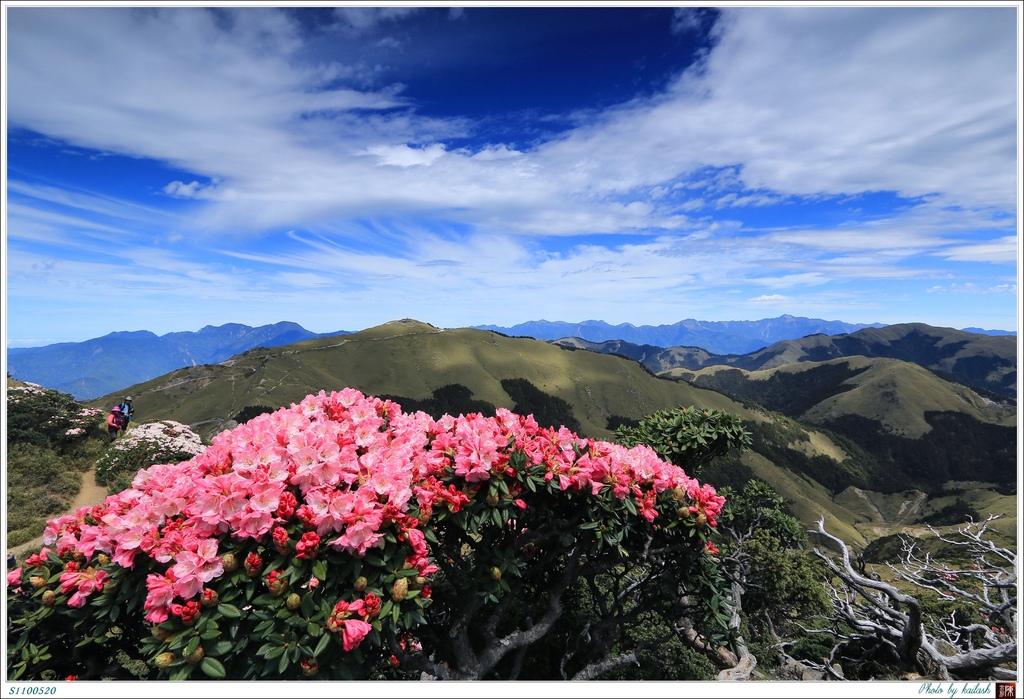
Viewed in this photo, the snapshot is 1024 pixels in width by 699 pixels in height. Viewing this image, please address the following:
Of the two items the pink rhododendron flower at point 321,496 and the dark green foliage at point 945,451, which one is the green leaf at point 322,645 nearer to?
the pink rhododendron flower at point 321,496

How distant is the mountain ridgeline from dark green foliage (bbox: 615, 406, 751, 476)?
11082 cm

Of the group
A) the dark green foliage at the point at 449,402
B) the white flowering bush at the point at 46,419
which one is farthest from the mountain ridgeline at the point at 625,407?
the white flowering bush at the point at 46,419

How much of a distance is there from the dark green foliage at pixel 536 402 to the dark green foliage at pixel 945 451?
4329 inches

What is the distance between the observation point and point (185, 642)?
2791 millimetres

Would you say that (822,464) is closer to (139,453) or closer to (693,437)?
(693,437)

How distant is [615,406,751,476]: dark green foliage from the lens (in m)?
6.96

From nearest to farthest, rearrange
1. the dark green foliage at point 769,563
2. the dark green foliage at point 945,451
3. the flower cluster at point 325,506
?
the flower cluster at point 325,506 < the dark green foliage at point 769,563 < the dark green foliage at point 945,451

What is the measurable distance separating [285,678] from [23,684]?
2244mm

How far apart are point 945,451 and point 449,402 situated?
18966 centimetres

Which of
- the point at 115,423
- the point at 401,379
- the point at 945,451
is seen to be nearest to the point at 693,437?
the point at 115,423

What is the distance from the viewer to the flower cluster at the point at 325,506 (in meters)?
2.94

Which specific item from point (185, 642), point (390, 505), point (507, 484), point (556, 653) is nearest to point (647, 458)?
point (507, 484)

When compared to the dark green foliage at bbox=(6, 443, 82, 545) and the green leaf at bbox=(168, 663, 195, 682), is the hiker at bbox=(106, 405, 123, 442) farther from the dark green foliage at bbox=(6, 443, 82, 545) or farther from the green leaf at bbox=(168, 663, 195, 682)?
the green leaf at bbox=(168, 663, 195, 682)

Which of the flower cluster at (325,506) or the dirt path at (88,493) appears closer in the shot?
the flower cluster at (325,506)
